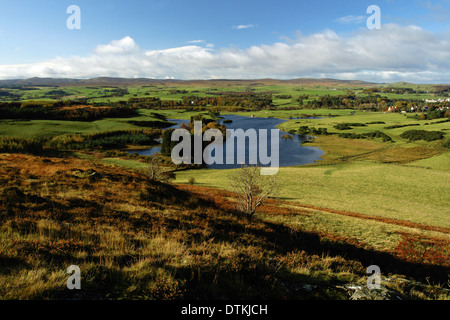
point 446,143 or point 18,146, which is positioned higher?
point 446,143

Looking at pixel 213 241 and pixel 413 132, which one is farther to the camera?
pixel 413 132

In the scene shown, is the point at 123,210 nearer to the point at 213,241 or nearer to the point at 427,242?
the point at 213,241

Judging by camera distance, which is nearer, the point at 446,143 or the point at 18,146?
the point at 18,146

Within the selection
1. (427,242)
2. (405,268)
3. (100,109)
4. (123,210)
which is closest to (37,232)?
(123,210)

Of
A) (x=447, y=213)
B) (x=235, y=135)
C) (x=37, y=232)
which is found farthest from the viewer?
(x=235, y=135)

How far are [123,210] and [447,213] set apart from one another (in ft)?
141

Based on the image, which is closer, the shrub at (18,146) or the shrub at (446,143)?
the shrub at (18,146)

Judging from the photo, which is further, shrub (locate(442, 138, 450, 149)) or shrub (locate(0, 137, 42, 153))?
shrub (locate(442, 138, 450, 149))
